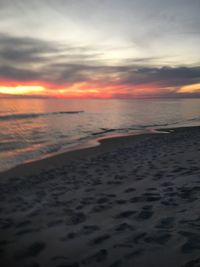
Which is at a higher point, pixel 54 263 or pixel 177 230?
pixel 177 230

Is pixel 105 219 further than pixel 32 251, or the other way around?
pixel 105 219

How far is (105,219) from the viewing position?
17.2 ft

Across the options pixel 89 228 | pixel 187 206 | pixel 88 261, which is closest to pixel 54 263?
pixel 88 261

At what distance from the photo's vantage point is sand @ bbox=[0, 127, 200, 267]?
12.8 feet

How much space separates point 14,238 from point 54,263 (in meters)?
1.36

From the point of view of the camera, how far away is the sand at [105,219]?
3891 mm

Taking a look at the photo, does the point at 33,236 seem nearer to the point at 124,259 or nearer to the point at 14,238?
the point at 14,238

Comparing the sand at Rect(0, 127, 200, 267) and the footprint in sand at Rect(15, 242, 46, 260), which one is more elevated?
the sand at Rect(0, 127, 200, 267)

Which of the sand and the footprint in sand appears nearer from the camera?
the sand

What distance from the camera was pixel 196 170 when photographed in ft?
26.4

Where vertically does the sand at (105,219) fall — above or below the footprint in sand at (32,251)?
above

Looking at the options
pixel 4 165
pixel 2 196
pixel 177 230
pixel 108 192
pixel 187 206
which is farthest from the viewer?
pixel 4 165

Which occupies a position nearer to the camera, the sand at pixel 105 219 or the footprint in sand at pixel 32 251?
the sand at pixel 105 219

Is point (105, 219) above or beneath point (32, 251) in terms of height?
above
